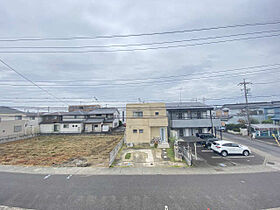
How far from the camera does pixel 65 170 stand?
9984 millimetres

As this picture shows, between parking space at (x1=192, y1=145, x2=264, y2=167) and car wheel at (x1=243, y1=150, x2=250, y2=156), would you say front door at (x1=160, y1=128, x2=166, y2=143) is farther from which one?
car wheel at (x1=243, y1=150, x2=250, y2=156)

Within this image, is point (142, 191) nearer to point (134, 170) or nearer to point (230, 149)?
point (134, 170)

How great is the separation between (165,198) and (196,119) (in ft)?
59.7

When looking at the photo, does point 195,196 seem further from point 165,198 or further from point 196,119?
point 196,119

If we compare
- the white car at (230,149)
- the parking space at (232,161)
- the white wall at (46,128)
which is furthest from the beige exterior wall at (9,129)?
the white car at (230,149)

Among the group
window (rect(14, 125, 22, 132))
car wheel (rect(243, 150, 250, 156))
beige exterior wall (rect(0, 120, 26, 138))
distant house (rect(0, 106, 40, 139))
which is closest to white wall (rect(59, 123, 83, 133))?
distant house (rect(0, 106, 40, 139))

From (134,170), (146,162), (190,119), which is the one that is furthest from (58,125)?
(190,119)

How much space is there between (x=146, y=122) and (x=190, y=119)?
8511 millimetres

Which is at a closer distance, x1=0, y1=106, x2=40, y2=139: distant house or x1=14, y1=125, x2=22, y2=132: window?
x1=0, y1=106, x2=40, y2=139: distant house

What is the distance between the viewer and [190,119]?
22344 millimetres

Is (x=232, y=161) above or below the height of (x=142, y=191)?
below

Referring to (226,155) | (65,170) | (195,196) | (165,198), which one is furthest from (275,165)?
(65,170)

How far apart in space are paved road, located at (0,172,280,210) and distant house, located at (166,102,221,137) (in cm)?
1315

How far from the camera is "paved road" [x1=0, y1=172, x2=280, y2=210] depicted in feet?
19.2
